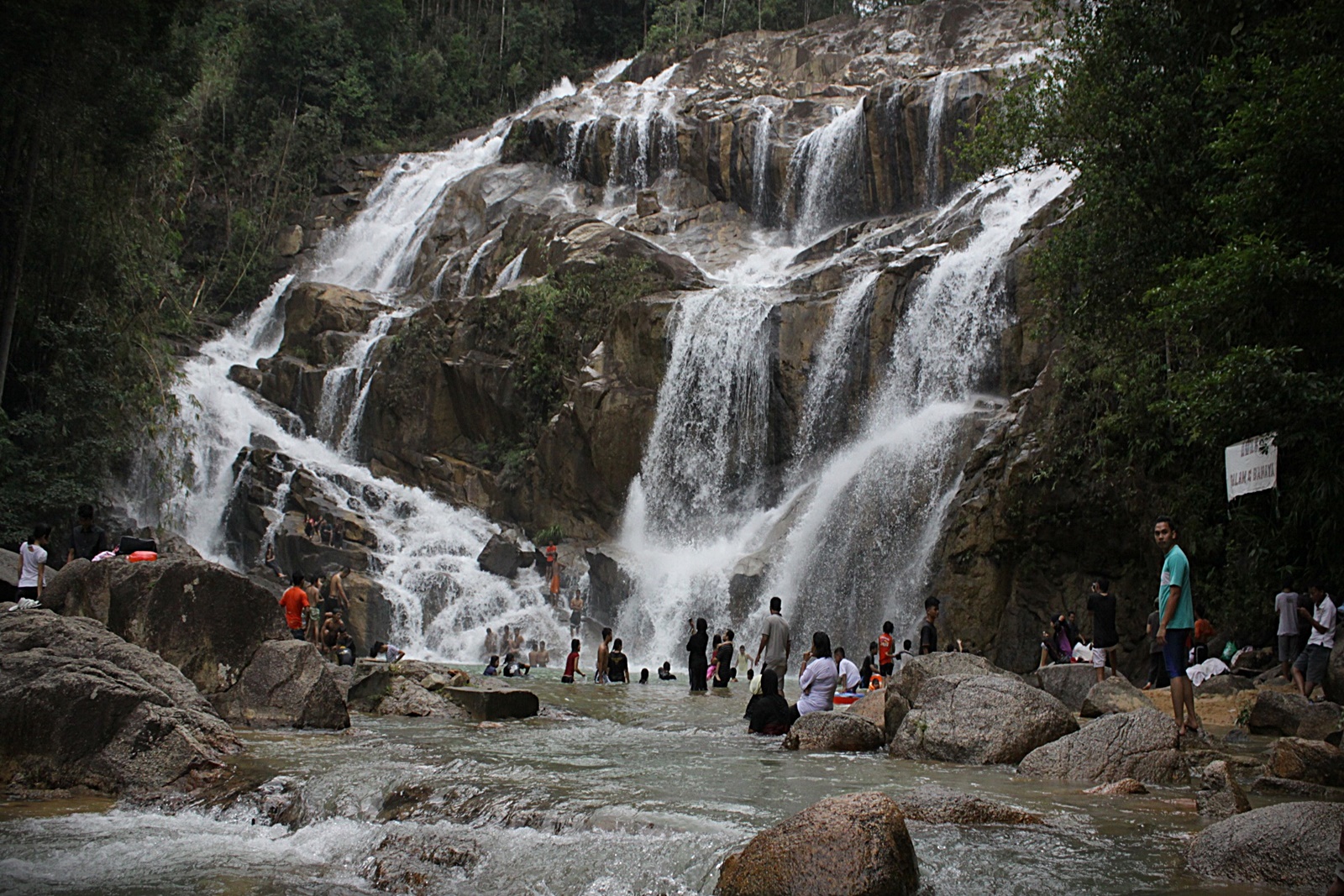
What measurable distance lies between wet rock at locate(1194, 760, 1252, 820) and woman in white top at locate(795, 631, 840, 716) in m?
4.22

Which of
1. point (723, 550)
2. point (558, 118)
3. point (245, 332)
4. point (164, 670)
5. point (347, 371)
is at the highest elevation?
point (558, 118)

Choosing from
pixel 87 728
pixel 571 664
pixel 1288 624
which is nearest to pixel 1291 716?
pixel 1288 624

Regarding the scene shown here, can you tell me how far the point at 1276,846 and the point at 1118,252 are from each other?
1101 cm

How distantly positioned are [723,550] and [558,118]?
24.1 metres

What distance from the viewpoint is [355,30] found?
5234 centimetres

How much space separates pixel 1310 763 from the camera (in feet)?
23.2

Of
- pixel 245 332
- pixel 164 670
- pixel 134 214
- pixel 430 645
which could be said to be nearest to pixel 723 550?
pixel 430 645

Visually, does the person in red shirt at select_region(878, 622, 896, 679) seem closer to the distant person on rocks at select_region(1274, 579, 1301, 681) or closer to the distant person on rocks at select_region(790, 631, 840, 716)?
the distant person on rocks at select_region(790, 631, 840, 716)

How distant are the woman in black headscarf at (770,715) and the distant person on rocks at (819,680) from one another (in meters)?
0.17

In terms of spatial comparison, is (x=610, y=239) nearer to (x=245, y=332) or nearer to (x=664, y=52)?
(x=245, y=332)

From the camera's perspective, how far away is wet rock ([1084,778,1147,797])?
697 cm

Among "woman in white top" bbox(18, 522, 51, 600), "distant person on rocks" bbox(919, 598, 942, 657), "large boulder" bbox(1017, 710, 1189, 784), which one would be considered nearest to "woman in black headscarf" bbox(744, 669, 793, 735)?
"large boulder" bbox(1017, 710, 1189, 784)

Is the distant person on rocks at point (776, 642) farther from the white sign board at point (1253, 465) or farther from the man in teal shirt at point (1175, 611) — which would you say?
the white sign board at point (1253, 465)

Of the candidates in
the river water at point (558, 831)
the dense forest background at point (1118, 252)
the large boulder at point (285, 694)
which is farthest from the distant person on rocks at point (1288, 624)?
the large boulder at point (285, 694)
